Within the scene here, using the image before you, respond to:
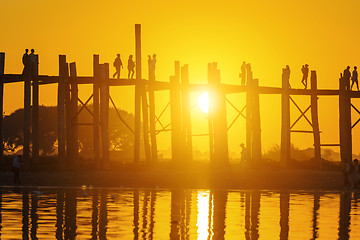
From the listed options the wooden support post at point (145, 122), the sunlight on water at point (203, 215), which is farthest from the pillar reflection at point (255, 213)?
the wooden support post at point (145, 122)

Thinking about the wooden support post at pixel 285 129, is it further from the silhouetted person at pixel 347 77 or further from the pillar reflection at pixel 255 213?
the pillar reflection at pixel 255 213

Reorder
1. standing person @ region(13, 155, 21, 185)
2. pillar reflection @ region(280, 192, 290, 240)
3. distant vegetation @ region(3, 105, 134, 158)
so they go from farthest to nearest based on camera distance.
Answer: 1. distant vegetation @ region(3, 105, 134, 158)
2. standing person @ region(13, 155, 21, 185)
3. pillar reflection @ region(280, 192, 290, 240)

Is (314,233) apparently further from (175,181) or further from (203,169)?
(203,169)

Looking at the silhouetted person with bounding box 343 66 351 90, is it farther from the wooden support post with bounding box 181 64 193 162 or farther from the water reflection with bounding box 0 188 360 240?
the water reflection with bounding box 0 188 360 240

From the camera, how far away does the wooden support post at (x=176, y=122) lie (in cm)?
3928

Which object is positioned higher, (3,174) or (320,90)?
(320,90)

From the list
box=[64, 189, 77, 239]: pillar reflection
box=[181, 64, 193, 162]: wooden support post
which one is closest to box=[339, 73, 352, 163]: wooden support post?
box=[181, 64, 193, 162]: wooden support post

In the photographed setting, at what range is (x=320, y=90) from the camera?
42.3 meters

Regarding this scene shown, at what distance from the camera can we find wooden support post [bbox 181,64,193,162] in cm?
4003

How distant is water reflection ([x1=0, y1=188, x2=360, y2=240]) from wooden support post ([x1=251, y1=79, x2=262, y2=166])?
8.36m

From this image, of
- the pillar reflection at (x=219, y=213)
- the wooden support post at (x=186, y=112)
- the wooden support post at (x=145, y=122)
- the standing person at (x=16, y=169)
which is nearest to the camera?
the pillar reflection at (x=219, y=213)

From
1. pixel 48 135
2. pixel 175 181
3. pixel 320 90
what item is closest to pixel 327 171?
pixel 320 90

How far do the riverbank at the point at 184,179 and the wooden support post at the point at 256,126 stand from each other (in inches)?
99.1

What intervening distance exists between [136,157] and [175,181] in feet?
11.4
